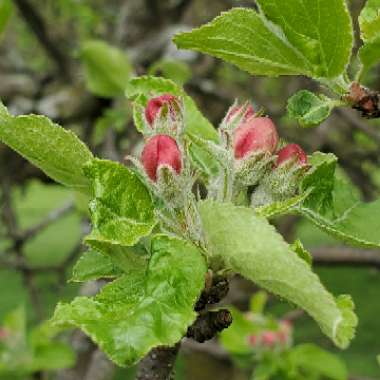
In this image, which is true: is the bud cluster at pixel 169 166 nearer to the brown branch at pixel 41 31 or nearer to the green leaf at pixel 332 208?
the green leaf at pixel 332 208

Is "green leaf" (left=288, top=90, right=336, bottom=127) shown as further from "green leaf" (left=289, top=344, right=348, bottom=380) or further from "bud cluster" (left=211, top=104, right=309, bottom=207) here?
"green leaf" (left=289, top=344, right=348, bottom=380)

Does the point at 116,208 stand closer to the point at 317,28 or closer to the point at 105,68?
the point at 317,28

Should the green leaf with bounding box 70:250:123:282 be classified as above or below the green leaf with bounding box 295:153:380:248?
below

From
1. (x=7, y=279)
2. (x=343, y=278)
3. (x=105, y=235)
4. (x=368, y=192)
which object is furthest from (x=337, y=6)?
(x=7, y=279)

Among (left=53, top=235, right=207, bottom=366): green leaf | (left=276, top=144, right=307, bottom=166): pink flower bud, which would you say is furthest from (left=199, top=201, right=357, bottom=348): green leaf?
(left=276, top=144, right=307, bottom=166): pink flower bud

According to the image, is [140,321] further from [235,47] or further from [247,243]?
[235,47]

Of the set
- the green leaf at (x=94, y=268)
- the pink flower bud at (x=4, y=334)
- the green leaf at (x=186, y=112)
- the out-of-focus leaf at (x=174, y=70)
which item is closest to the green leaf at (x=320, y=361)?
the out-of-focus leaf at (x=174, y=70)

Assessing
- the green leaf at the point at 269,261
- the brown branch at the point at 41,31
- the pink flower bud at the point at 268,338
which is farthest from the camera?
the brown branch at the point at 41,31

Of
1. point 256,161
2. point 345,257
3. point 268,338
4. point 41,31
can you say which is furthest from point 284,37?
point 41,31
